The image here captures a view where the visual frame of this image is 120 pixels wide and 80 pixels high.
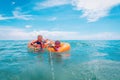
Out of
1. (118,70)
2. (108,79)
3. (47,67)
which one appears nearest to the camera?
(108,79)

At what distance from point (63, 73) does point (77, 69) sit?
Result: 1.52m

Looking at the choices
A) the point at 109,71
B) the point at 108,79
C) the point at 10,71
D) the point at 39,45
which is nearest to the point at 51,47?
the point at 39,45

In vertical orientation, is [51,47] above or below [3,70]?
above

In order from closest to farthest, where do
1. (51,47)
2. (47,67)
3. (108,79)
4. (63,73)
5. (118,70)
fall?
(108,79), (63,73), (118,70), (47,67), (51,47)

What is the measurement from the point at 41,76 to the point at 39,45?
962 cm

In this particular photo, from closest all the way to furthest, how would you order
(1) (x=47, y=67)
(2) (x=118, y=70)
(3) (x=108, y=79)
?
(3) (x=108, y=79) → (2) (x=118, y=70) → (1) (x=47, y=67)

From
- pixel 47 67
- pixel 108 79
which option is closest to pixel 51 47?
pixel 47 67

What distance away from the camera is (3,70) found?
1283 cm

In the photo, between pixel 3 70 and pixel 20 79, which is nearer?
pixel 20 79

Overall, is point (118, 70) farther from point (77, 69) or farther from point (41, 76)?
point (41, 76)

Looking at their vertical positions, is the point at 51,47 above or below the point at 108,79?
above

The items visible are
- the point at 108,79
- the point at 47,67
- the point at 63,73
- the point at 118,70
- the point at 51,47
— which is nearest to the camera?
the point at 108,79

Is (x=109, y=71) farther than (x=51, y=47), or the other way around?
(x=51, y=47)

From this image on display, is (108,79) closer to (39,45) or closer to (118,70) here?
(118,70)
